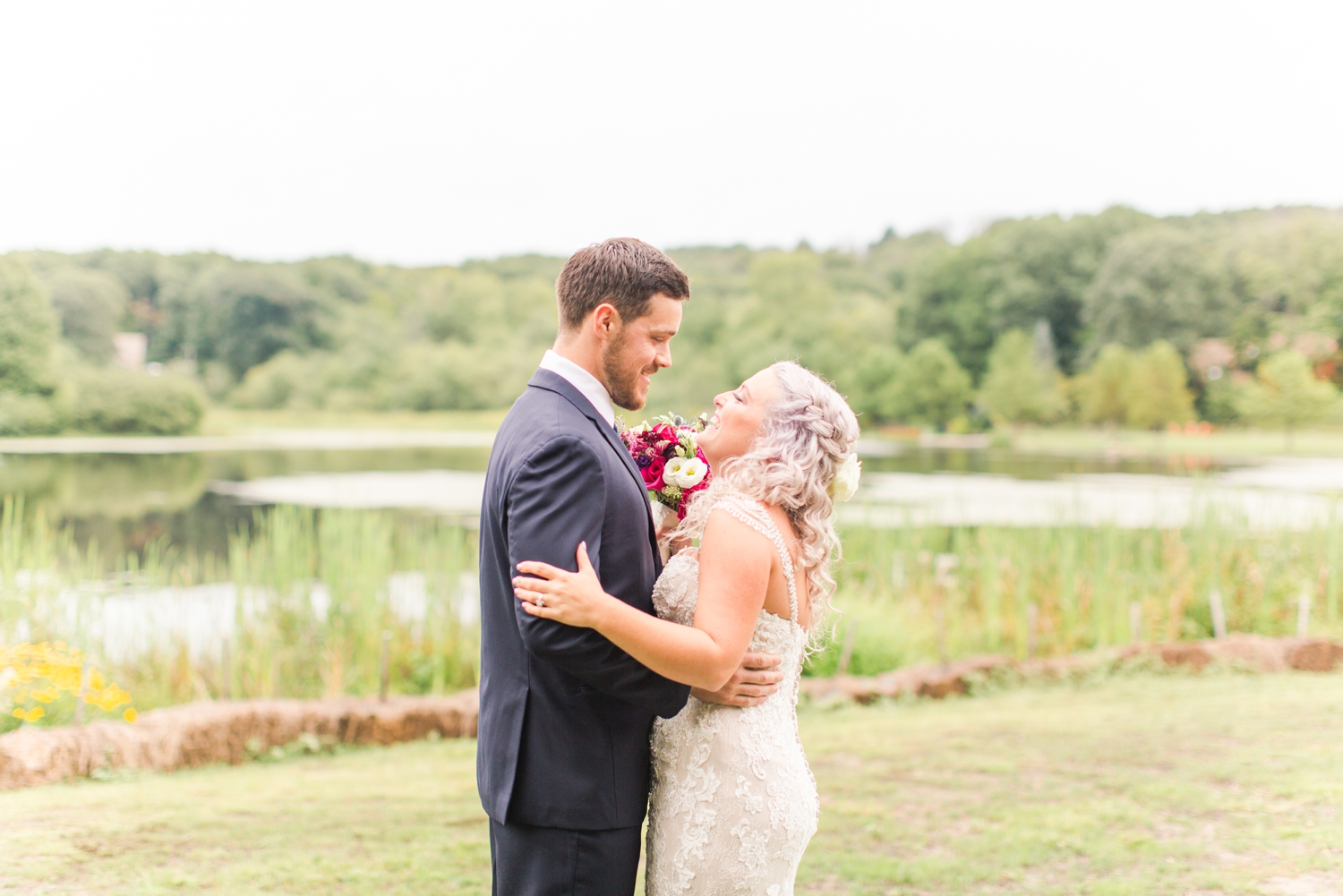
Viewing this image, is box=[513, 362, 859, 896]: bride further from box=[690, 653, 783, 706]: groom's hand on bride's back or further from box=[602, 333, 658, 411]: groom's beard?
box=[602, 333, 658, 411]: groom's beard

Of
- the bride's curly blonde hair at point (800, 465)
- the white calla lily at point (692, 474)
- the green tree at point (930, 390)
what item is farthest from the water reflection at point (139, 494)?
the green tree at point (930, 390)

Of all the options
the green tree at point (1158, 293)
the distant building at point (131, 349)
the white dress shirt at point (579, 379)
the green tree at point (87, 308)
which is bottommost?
the white dress shirt at point (579, 379)

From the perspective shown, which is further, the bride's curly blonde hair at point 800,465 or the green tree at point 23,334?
the green tree at point 23,334

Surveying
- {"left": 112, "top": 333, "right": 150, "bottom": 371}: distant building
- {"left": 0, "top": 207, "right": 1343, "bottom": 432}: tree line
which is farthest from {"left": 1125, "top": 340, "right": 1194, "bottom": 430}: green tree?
{"left": 112, "top": 333, "right": 150, "bottom": 371}: distant building

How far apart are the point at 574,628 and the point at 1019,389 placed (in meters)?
40.1

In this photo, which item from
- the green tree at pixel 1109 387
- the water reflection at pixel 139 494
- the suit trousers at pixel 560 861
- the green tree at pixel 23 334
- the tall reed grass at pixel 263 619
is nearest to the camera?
the suit trousers at pixel 560 861

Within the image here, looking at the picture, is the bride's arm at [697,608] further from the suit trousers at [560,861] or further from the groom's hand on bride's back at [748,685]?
the suit trousers at [560,861]

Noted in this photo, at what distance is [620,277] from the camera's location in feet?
5.92

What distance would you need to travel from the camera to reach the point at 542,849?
68.7 inches

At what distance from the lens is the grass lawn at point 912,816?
12.4ft

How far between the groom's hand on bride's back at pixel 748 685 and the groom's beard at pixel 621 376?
1.99ft

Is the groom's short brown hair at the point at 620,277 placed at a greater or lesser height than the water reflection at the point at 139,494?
greater

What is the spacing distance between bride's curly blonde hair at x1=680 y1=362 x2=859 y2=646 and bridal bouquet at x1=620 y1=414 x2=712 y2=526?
0.33 ft

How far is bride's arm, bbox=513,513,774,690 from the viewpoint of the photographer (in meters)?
1.52
